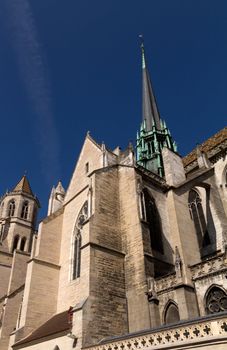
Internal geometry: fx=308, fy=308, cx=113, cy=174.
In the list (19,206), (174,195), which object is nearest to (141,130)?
(19,206)

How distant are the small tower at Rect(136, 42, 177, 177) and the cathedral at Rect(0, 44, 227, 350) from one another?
761 centimetres

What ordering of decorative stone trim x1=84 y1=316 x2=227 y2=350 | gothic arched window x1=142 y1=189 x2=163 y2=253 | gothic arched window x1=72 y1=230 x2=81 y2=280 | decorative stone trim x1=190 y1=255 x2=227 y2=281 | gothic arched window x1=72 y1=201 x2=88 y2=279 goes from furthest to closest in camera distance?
gothic arched window x1=72 y1=201 x2=88 y2=279 < gothic arched window x1=72 y1=230 x2=81 y2=280 < gothic arched window x1=142 y1=189 x2=163 y2=253 < decorative stone trim x1=190 y1=255 x2=227 y2=281 < decorative stone trim x1=84 y1=316 x2=227 y2=350

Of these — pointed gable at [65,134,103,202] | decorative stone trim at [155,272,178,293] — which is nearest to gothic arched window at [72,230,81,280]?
pointed gable at [65,134,103,202]

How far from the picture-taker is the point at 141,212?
521 inches

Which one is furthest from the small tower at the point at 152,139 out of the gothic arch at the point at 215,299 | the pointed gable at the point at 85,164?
the gothic arch at the point at 215,299

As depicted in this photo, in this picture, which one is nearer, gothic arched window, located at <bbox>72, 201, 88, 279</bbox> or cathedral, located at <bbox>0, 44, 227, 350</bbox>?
cathedral, located at <bbox>0, 44, 227, 350</bbox>

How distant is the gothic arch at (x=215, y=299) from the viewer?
32.9 ft

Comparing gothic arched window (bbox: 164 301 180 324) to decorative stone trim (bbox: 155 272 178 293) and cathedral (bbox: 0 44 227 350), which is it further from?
decorative stone trim (bbox: 155 272 178 293)

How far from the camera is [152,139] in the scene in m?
31.5

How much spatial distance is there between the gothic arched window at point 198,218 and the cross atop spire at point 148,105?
53.2ft

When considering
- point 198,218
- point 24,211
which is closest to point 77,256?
point 198,218

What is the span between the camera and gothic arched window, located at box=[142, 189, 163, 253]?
567 inches

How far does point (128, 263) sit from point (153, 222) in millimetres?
2986

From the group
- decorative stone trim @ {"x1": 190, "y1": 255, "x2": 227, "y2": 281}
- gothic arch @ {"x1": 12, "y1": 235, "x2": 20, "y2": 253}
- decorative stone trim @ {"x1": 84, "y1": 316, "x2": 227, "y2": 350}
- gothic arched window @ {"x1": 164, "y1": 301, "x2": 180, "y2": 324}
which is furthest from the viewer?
gothic arch @ {"x1": 12, "y1": 235, "x2": 20, "y2": 253}
